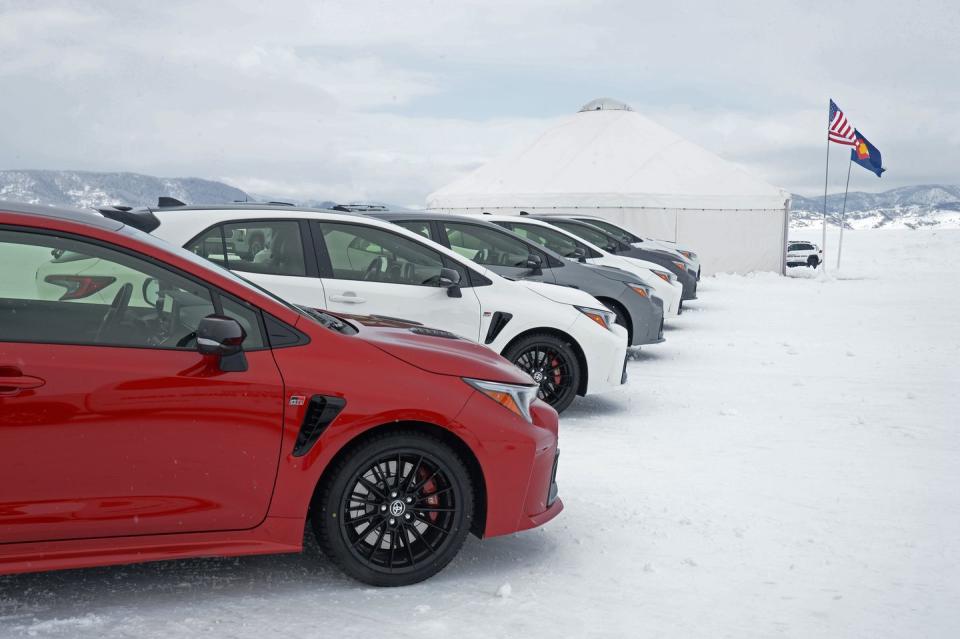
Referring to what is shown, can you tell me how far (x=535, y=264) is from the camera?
9.54 m

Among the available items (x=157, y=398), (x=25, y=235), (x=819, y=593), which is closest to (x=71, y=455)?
(x=157, y=398)

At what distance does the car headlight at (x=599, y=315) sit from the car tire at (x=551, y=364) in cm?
30

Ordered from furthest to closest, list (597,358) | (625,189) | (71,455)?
(625,189)
(597,358)
(71,455)

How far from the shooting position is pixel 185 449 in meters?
3.66

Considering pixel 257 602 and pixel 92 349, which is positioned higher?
pixel 92 349

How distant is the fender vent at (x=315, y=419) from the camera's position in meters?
3.83

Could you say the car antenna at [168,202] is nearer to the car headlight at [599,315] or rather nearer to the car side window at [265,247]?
the car side window at [265,247]

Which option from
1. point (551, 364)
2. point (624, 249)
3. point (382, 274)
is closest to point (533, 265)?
point (551, 364)

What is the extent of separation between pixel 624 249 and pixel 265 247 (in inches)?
411

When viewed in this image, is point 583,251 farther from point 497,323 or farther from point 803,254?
point 803,254

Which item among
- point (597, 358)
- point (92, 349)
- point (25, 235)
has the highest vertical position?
point (25, 235)

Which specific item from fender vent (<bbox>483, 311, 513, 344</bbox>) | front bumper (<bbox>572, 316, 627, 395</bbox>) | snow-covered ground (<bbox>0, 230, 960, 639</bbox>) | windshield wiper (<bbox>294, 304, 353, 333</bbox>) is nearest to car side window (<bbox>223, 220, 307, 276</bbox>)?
fender vent (<bbox>483, 311, 513, 344</bbox>)

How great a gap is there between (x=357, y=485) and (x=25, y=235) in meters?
1.61

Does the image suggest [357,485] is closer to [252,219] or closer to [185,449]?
[185,449]
